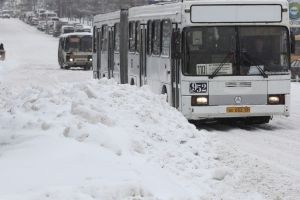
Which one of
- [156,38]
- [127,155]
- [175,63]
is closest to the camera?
[127,155]

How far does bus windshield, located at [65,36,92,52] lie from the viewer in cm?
5172

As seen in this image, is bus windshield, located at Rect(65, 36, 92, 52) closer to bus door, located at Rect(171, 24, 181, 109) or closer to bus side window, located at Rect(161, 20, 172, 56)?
bus side window, located at Rect(161, 20, 172, 56)

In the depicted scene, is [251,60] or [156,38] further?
[156,38]

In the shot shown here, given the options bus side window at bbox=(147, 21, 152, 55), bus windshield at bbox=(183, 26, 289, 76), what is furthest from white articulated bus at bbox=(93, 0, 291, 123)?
bus side window at bbox=(147, 21, 152, 55)

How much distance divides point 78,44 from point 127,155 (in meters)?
43.3

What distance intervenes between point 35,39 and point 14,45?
43.5 feet

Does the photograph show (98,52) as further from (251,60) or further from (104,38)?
(251,60)

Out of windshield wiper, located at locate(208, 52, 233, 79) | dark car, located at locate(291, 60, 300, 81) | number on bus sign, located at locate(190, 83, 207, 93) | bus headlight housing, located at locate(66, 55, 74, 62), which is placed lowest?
dark car, located at locate(291, 60, 300, 81)

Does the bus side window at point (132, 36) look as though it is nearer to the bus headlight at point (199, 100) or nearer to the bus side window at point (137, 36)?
the bus side window at point (137, 36)

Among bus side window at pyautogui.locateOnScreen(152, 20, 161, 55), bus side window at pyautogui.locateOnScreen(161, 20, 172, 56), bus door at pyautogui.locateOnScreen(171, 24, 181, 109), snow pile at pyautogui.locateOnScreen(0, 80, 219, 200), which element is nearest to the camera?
snow pile at pyautogui.locateOnScreen(0, 80, 219, 200)

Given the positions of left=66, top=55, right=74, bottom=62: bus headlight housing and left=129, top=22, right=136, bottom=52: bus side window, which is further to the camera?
left=66, top=55, right=74, bottom=62: bus headlight housing

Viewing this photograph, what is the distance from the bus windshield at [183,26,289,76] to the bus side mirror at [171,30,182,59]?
13 cm

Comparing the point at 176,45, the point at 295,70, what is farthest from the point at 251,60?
the point at 295,70

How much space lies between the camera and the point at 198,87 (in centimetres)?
1582
